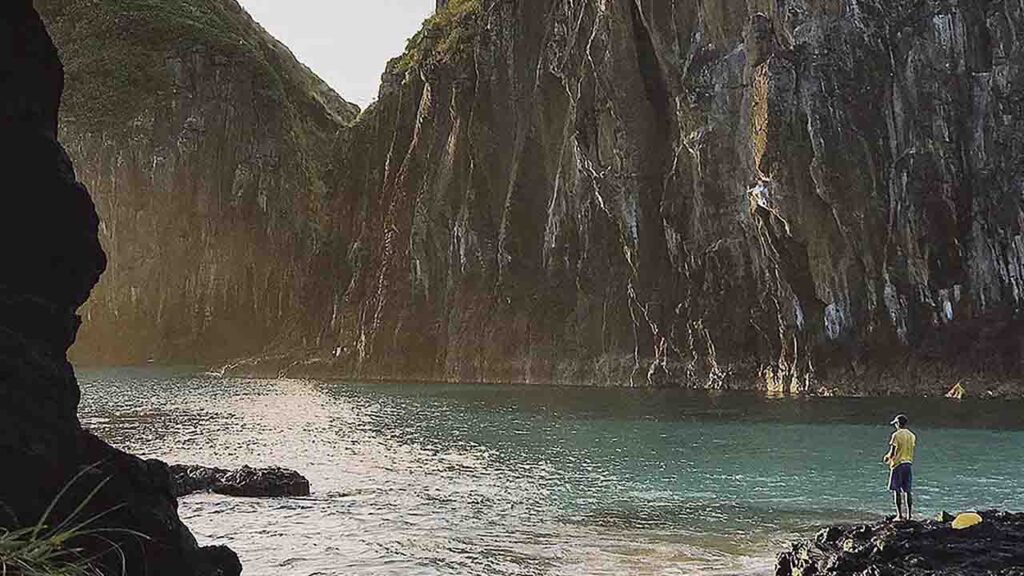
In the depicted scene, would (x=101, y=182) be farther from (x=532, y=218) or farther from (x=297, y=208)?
(x=532, y=218)

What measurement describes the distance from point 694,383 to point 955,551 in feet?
174

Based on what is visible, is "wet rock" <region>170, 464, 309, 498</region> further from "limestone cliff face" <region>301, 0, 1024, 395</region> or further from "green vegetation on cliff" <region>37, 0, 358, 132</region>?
"green vegetation on cliff" <region>37, 0, 358, 132</region>

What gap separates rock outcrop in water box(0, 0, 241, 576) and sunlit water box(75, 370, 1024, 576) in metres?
6.45

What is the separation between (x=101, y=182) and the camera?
144750 mm

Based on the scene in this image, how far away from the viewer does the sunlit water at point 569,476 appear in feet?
61.3

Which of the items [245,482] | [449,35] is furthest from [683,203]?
[245,482]

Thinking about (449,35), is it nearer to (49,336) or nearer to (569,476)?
(569,476)

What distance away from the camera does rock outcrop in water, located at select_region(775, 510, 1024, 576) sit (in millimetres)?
13211

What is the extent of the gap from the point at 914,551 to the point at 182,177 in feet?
463

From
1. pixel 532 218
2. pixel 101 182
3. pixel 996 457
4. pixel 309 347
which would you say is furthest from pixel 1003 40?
pixel 101 182

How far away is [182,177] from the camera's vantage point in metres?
143

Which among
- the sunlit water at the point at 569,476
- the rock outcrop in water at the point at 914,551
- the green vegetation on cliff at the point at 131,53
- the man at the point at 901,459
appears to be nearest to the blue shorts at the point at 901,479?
the man at the point at 901,459

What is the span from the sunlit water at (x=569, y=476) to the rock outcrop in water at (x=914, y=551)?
176cm

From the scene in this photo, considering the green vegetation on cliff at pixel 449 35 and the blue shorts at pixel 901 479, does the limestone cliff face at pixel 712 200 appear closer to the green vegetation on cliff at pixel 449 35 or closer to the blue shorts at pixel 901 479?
the green vegetation on cliff at pixel 449 35
